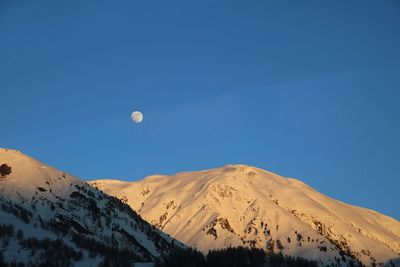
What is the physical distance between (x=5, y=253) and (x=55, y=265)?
51.5ft

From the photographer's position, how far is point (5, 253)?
19700cm

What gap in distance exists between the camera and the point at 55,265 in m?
198

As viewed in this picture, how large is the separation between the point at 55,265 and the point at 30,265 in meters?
8.64

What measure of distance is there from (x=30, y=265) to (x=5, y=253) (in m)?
10.4

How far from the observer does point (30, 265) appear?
7579 inches
